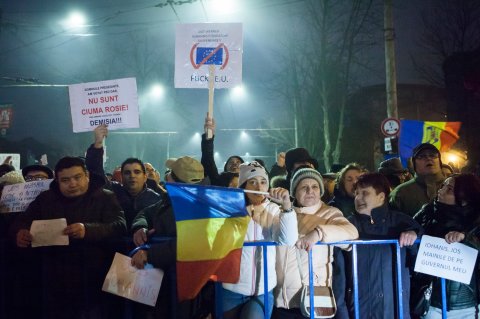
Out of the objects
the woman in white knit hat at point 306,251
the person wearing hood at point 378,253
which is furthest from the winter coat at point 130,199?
the person wearing hood at point 378,253

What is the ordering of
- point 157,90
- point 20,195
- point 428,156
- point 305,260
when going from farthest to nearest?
point 157,90
point 428,156
point 20,195
point 305,260

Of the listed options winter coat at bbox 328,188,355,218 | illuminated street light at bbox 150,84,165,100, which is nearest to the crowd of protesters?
winter coat at bbox 328,188,355,218

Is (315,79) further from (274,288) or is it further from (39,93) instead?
(39,93)

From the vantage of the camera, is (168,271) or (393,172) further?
(393,172)

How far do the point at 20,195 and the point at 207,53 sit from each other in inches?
111

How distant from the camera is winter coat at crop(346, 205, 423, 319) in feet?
13.2

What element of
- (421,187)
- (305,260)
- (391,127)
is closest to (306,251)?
(305,260)

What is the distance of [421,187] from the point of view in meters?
5.83

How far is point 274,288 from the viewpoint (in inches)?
160

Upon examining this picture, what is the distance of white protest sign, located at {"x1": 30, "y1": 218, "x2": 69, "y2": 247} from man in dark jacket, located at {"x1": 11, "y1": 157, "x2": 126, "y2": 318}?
0.19ft

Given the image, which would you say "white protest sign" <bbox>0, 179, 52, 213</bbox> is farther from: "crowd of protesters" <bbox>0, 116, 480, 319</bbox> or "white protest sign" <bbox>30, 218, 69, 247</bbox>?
"white protest sign" <bbox>30, 218, 69, 247</bbox>

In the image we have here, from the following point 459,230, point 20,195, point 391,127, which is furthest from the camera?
point 391,127

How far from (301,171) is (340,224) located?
2.12 feet

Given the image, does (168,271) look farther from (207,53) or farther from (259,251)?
(207,53)
